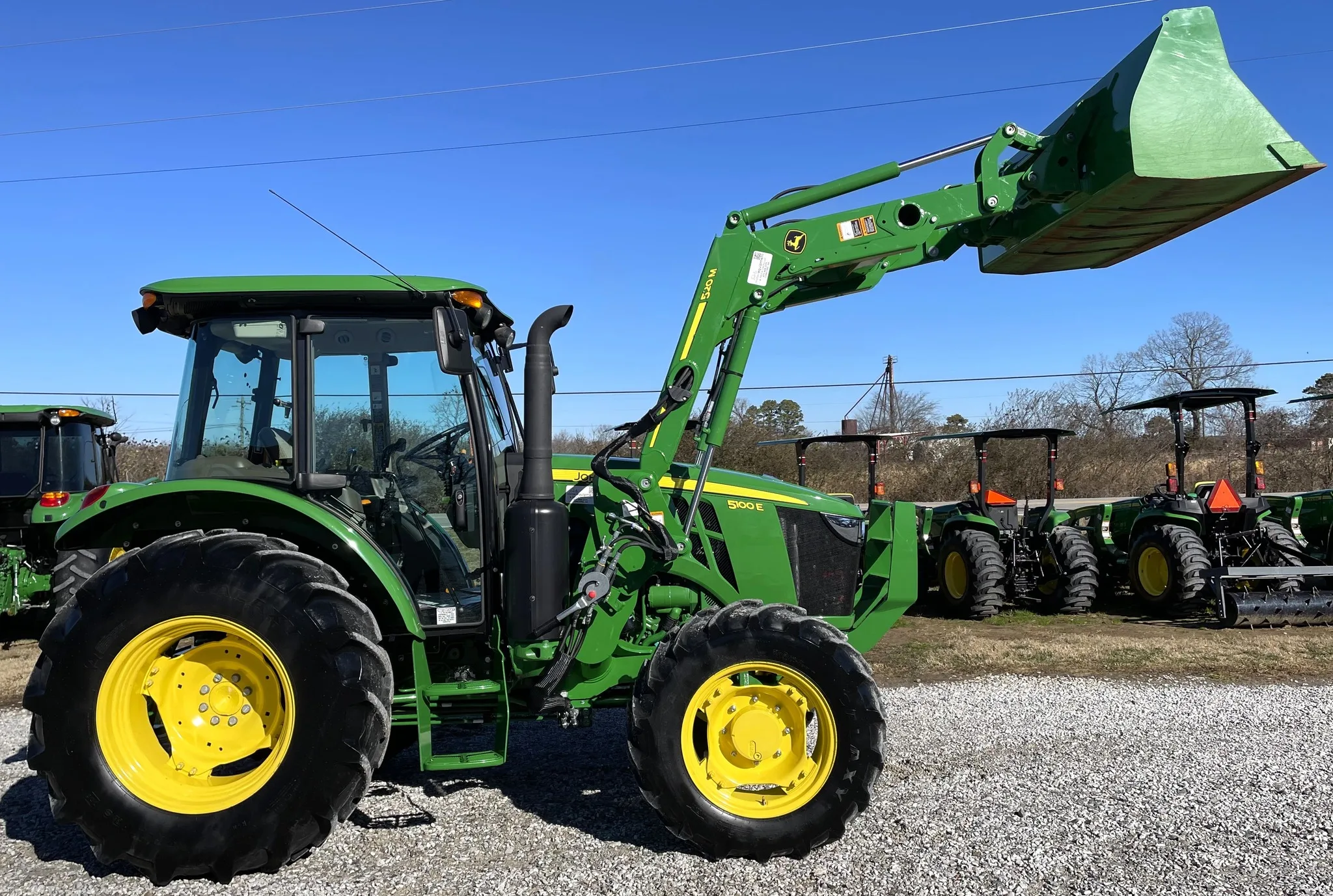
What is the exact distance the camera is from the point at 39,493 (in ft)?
32.1

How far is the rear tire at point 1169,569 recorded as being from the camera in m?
10.0

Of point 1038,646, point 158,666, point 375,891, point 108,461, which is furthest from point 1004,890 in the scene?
point 108,461

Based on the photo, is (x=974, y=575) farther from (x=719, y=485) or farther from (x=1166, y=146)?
(x=1166, y=146)

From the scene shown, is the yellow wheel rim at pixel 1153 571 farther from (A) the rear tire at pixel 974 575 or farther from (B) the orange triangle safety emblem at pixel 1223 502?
(A) the rear tire at pixel 974 575

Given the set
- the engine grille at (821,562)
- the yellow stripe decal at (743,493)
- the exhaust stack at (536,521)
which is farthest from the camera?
the engine grille at (821,562)

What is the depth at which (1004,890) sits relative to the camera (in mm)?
3426

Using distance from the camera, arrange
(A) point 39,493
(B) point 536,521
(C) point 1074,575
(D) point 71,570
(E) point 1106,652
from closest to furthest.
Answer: (B) point 536,521, (E) point 1106,652, (D) point 71,570, (A) point 39,493, (C) point 1074,575

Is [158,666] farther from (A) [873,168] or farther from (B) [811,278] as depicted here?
(A) [873,168]

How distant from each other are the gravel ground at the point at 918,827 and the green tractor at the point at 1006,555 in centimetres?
489

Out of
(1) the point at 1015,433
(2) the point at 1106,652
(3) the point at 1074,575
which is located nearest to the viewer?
(2) the point at 1106,652

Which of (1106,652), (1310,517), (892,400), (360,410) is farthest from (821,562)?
(892,400)

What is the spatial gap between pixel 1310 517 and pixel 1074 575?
3.00m

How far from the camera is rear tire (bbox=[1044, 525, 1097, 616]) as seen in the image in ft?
35.1

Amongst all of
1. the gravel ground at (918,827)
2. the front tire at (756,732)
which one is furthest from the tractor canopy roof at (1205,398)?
the front tire at (756,732)
